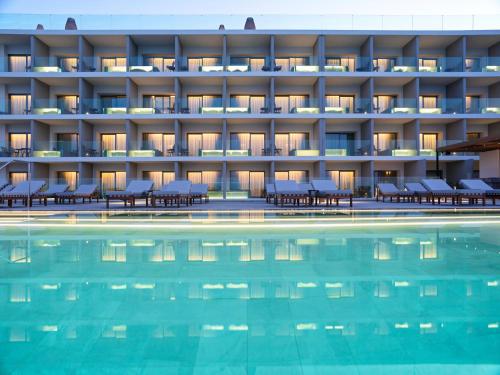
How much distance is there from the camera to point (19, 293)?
341 cm

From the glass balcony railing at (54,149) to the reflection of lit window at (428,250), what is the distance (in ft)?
71.0

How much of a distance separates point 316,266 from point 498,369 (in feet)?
8.15

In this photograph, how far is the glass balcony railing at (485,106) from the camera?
75.7ft

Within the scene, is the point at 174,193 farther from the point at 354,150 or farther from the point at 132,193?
the point at 354,150

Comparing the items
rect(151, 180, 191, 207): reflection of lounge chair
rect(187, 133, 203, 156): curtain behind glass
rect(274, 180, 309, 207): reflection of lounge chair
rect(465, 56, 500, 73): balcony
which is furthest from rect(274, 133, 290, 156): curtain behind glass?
rect(465, 56, 500, 73): balcony

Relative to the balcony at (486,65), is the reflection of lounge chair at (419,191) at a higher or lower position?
lower

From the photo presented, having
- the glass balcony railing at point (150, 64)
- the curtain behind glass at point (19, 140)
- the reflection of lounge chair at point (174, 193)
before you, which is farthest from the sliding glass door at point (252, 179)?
the curtain behind glass at point (19, 140)

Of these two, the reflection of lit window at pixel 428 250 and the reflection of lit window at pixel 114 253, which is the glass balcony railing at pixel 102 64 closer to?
the reflection of lit window at pixel 114 253

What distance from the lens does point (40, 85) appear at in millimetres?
23062

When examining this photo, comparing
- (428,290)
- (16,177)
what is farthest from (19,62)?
(428,290)

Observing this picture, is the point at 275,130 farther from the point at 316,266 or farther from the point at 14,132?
the point at 316,266

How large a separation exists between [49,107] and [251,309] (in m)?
24.3

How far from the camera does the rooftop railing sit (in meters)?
22.6

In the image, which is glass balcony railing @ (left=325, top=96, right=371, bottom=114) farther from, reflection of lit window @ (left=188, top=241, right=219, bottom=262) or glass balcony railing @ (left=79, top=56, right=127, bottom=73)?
reflection of lit window @ (left=188, top=241, right=219, bottom=262)
